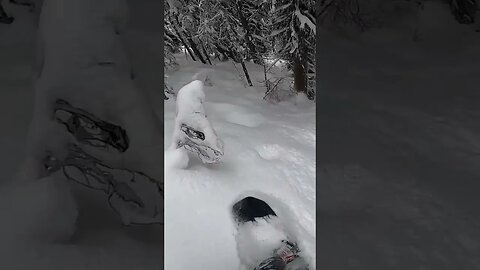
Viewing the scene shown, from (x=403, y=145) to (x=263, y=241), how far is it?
95 cm

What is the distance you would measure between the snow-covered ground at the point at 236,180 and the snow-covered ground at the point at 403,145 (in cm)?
77

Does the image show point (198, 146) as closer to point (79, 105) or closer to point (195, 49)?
point (195, 49)

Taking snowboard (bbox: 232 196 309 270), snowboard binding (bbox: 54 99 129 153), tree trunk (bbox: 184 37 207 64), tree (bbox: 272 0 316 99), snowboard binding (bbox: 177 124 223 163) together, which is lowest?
snowboard (bbox: 232 196 309 270)

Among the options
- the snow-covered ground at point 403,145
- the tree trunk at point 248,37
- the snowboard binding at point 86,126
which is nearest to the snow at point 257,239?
the snow-covered ground at point 403,145

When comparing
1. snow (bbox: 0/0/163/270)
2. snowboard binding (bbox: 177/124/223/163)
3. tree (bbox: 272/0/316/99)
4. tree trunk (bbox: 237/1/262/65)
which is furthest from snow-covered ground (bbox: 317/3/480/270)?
tree trunk (bbox: 237/1/262/65)

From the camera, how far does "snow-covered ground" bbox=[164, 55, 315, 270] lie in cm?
172

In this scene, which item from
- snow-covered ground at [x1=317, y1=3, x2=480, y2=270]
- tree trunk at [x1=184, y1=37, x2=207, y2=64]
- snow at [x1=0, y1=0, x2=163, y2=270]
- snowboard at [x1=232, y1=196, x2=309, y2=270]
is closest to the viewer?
snow at [x1=0, y1=0, x2=163, y2=270]

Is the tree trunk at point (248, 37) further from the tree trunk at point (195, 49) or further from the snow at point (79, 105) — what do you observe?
the snow at point (79, 105)

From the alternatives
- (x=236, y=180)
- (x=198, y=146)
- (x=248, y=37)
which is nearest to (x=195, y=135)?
(x=198, y=146)

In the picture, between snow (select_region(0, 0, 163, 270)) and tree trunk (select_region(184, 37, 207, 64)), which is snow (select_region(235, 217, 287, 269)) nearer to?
snow (select_region(0, 0, 163, 270))

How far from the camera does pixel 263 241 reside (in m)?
1.72

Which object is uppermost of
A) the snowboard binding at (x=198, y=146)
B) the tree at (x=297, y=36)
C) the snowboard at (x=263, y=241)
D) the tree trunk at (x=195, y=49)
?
the tree at (x=297, y=36)

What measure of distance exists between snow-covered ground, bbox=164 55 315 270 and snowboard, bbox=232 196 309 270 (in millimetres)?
33

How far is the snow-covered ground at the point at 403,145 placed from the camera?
0.85 m
